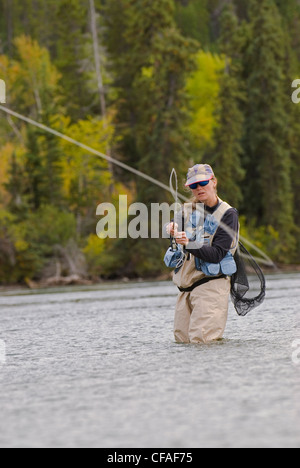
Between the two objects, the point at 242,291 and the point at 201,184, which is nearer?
the point at 201,184

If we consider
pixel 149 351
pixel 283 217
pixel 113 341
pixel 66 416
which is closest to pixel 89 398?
pixel 66 416

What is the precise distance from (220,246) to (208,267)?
217mm

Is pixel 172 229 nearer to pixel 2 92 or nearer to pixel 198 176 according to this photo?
pixel 198 176

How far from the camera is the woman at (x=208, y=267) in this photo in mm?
8375

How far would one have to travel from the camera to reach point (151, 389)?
20.5 ft

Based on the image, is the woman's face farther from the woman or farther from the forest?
the forest

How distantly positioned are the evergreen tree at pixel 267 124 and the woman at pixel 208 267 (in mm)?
43897

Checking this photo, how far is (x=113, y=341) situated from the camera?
9922 mm

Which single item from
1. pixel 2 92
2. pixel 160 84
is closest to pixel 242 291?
pixel 160 84

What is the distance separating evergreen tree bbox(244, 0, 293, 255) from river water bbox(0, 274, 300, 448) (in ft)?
138

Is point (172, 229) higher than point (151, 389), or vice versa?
point (172, 229)

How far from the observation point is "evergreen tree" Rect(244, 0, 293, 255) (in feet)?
173
